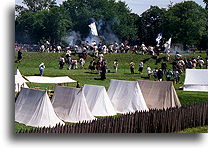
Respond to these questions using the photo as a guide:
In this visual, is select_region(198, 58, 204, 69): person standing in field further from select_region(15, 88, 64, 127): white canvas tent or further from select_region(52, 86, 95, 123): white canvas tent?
select_region(15, 88, 64, 127): white canvas tent

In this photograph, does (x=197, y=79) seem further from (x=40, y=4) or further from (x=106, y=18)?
(x=40, y=4)

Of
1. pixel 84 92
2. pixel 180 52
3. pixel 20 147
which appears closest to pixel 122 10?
pixel 180 52

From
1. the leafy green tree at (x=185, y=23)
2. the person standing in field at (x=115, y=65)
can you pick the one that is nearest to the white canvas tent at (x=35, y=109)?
the person standing in field at (x=115, y=65)

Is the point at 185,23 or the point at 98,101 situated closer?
the point at 185,23

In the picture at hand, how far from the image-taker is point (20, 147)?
727 centimetres

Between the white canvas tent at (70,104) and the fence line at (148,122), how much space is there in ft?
3.64

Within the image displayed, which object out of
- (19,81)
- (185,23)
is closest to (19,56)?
(19,81)

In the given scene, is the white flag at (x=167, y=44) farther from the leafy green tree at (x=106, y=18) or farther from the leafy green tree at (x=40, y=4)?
the leafy green tree at (x=40, y=4)

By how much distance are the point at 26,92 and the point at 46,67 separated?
2.80 ft

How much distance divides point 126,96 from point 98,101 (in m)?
0.55

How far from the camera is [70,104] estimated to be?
9.29 m

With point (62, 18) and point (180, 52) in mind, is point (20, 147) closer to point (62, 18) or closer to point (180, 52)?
point (62, 18)

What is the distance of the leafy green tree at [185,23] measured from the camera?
26.4 feet

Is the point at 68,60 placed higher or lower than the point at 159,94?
higher
